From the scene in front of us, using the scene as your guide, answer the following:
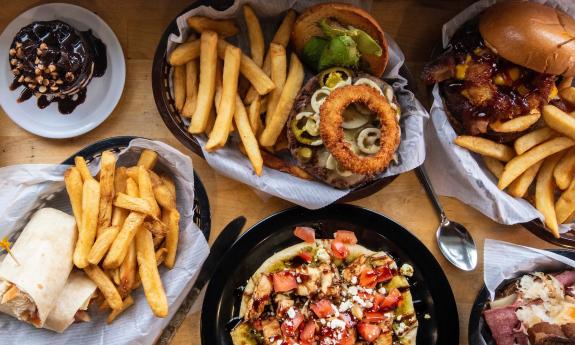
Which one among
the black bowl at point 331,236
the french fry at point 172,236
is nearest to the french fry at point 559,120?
the black bowl at point 331,236

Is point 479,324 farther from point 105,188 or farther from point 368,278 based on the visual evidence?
point 105,188

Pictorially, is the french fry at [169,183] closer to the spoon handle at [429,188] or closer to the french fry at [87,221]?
the french fry at [87,221]

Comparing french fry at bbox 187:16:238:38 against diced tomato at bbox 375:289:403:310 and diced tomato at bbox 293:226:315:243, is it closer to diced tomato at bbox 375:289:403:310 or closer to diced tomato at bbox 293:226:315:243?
diced tomato at bbox 293:226:315:243

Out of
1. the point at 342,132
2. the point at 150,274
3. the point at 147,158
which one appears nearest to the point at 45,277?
the point at 150,274

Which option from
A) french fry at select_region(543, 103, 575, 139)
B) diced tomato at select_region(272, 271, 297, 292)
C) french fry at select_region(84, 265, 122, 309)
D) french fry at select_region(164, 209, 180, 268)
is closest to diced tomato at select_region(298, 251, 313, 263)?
diced tomato at select_region(272, 271, 297, 292)

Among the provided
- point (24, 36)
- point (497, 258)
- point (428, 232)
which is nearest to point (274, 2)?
point (24, 36)

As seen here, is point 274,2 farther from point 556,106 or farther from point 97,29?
point 556,106
